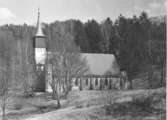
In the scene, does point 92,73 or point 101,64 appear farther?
point 101,64

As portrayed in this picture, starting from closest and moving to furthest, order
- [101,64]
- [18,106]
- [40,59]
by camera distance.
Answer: [18,106] → [40,59] → [101,64]

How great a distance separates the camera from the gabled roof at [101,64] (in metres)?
44.4

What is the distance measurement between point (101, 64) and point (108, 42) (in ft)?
66.1

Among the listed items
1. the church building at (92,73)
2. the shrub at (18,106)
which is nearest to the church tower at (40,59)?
the church building at (92,73)

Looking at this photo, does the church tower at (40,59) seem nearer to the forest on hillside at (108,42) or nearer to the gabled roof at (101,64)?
the forest on hillside at (108,42)

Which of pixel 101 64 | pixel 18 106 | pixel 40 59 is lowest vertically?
pixel 18 106

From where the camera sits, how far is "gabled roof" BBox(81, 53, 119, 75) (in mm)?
44375

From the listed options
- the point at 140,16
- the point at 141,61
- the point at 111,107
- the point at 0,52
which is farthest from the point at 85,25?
the point at 111,107

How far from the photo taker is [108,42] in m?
64.6

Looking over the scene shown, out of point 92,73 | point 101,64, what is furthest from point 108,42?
point 92,73

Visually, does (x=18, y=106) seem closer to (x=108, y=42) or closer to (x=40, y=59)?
(x=40, y=59)

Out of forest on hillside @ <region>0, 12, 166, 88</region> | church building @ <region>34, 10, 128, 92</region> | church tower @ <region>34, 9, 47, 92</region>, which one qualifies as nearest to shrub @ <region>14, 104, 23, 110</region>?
forest on hillside @ <region>0, 12, 166, 88</region>

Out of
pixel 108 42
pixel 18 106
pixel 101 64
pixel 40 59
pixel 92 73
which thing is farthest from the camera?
pixel 108 42

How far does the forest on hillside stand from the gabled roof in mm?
1963
